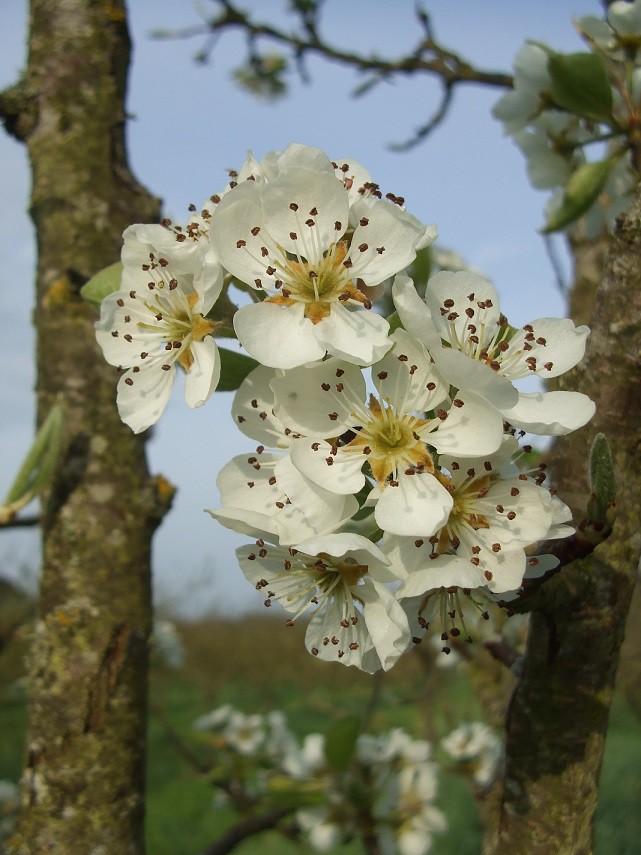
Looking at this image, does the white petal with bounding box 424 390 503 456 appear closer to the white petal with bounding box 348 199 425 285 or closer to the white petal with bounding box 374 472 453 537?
the white petal with bounding box 374 472 453 537

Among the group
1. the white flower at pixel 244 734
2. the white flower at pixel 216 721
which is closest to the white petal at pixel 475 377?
the white flower at pixel 244 734

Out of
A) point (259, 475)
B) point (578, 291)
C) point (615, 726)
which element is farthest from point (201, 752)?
point (259, 475)

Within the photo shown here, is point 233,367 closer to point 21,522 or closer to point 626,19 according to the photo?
point 21,522

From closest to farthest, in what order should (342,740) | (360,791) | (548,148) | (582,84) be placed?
(582,84), (548,148), (342,740), (360,791)

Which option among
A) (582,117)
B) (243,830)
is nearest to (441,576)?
(582,117)

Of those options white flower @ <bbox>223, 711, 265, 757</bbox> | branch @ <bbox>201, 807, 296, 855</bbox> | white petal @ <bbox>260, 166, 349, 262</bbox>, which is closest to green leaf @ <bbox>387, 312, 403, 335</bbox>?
white petal @ <bbox>260, 166, 349, 262</bbox>

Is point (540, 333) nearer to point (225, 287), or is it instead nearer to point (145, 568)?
point (225, 287)
